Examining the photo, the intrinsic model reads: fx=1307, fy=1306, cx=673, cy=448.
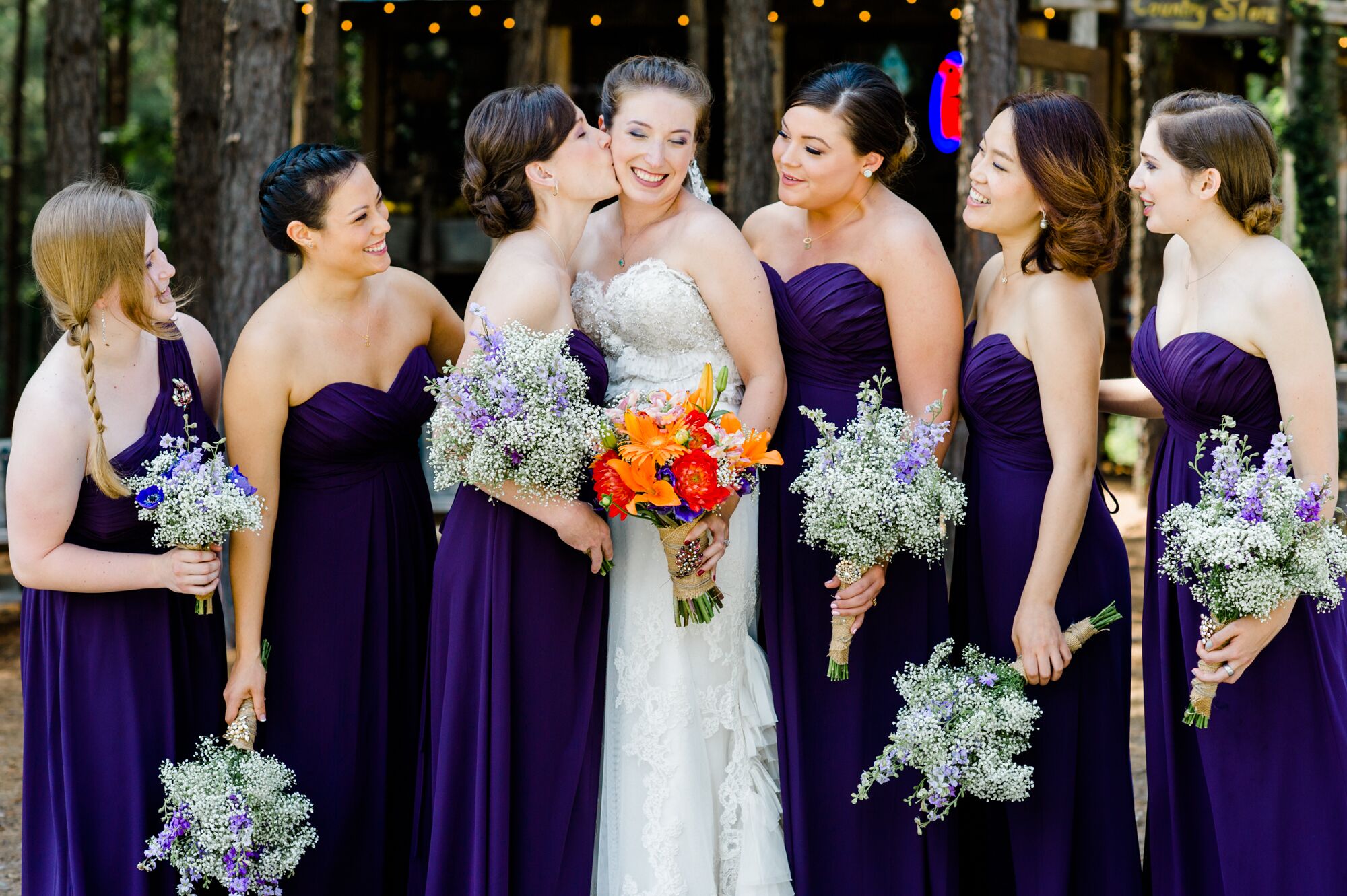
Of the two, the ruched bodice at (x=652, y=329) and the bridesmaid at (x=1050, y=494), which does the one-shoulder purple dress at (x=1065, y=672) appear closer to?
the bridesmaid at (x=1050, y=494)

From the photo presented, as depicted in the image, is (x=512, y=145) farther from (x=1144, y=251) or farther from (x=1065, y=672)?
(x=1144, y=251)

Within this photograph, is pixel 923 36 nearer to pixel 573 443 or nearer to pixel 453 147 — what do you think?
pixel 453 147

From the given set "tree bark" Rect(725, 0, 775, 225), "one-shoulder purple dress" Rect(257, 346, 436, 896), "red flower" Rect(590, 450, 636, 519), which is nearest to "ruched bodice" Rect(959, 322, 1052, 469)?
"red flower" Rect(590, 450, 636, 519)

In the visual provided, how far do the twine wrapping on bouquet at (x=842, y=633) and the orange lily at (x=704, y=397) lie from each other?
62cm

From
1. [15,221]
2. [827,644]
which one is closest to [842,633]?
[827,644]

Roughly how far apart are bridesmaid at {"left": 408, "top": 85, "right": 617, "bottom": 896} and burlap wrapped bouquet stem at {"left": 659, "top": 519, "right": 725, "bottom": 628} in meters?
0.28

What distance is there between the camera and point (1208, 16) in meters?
12.2

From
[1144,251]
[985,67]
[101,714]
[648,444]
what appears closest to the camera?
[648,444]

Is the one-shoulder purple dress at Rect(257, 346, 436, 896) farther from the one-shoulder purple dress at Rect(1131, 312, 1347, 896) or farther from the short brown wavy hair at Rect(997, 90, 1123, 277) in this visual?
the one-shoulder purple dress at Rect(1131, 312, 1347, 896)

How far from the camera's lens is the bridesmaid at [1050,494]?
3812 mm

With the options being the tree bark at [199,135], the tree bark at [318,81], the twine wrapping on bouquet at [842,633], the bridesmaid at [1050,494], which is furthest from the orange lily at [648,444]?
the tree bark at [199,135]

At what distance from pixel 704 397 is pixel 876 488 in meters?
0.52

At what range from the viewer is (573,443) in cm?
357

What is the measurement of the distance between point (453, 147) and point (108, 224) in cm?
Answer: 1346
